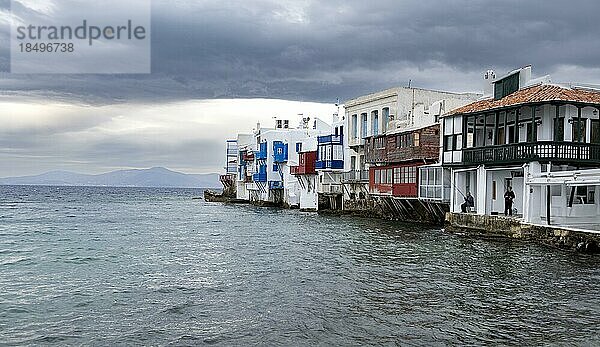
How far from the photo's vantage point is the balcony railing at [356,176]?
59.0 meters

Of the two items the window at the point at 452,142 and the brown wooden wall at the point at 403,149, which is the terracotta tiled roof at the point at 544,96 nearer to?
the window at the point at 452,142

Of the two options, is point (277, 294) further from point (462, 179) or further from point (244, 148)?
point (244, 148)

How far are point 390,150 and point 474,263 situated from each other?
26167mm

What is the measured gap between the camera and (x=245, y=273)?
23.8 meters

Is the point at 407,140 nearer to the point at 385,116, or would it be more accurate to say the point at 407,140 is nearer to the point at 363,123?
the point at 385,116

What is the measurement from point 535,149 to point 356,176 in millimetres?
30072

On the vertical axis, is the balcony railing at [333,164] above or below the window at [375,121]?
below

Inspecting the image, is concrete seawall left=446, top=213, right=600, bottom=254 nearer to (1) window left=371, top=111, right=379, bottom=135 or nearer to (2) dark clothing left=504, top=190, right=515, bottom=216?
(2) dark clothing left=504, top=190, right=515, bottom=216

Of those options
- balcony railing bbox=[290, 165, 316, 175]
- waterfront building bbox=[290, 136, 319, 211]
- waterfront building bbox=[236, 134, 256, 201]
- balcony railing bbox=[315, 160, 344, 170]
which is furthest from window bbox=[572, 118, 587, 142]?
waterfront building bbox=[236, 134, 256, 201]

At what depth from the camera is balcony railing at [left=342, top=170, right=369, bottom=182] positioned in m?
59.0

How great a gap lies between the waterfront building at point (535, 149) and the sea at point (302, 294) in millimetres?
3229

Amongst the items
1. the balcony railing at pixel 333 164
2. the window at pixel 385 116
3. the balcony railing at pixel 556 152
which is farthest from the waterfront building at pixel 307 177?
the balcony railing at pixel 556 152

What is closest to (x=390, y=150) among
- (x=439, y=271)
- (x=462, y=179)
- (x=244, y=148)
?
(x=462, y=179)

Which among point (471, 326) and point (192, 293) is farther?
point (192, 293)
